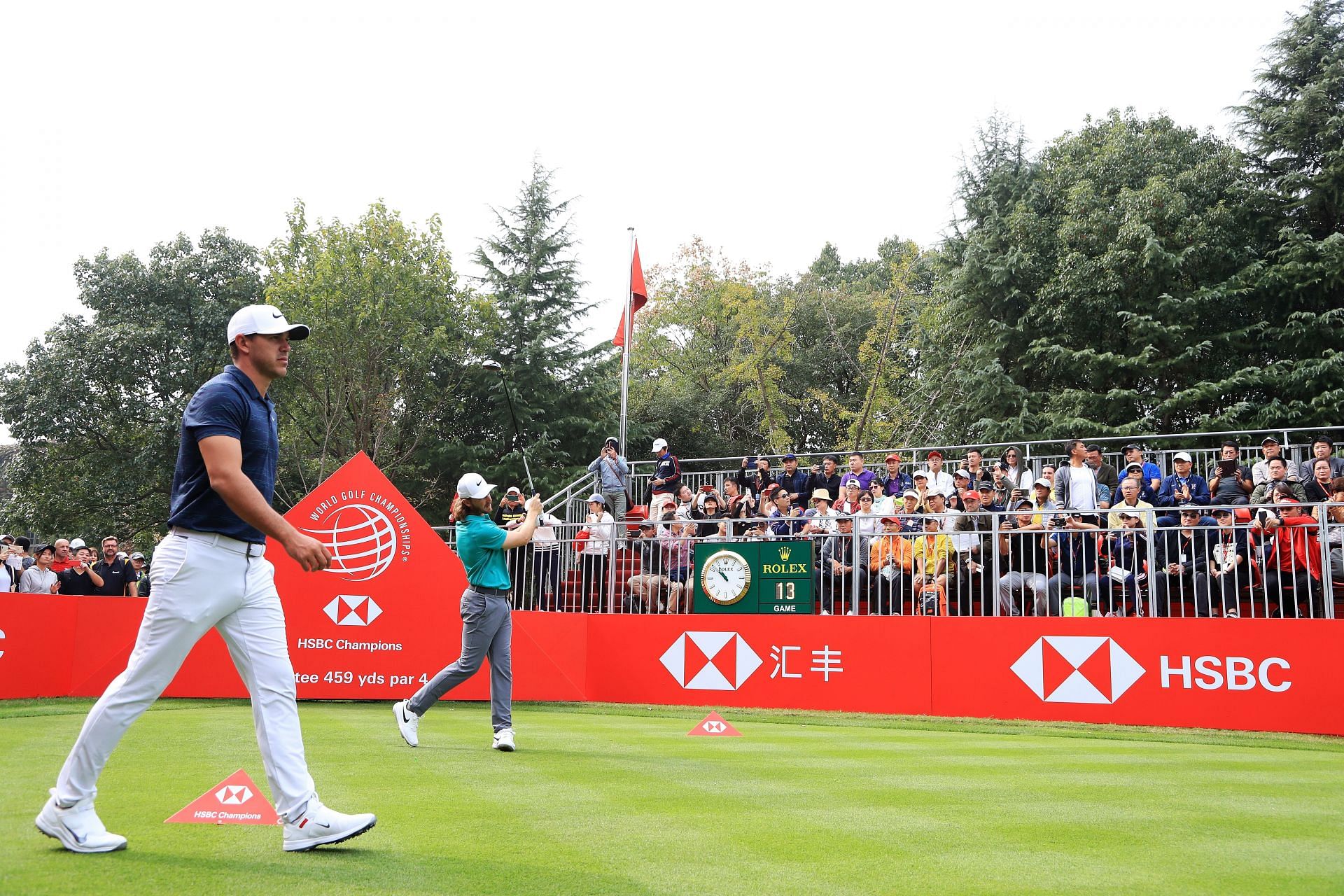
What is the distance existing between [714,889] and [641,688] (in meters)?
11.7

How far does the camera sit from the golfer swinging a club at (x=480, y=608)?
356 inches

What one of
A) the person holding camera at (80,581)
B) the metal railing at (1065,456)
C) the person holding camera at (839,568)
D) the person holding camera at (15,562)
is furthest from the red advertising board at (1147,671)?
the person holding camera at (15,562)

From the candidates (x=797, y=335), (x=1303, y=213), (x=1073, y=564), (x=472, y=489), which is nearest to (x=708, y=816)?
(x=472, y=489)

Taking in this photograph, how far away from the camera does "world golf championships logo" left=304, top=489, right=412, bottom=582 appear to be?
48.0 feet

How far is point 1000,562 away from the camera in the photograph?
14.2 metres

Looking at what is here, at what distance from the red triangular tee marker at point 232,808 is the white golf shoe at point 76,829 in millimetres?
684

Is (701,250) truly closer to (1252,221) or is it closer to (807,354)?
(807,354)

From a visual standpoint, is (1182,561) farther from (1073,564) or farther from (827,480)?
(827,480)

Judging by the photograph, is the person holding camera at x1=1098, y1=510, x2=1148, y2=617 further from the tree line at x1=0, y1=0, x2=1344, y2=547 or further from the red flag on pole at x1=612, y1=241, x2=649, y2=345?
the tree line at x1=0, y1=0, x2=1344, y2=547

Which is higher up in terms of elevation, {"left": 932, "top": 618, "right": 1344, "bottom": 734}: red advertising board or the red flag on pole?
the red flag on pole

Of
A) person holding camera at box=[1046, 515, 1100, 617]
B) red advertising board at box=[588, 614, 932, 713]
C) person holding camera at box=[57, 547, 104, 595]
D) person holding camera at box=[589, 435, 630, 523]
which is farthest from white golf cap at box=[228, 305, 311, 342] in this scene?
person holding camera at box=[589, 435, 630, 523]

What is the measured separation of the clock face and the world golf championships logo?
4.13 metres

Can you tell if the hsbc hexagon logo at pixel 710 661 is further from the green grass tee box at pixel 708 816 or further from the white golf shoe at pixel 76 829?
the white golf shoe at pixel 76 829

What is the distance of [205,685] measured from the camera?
14188 millimetres
